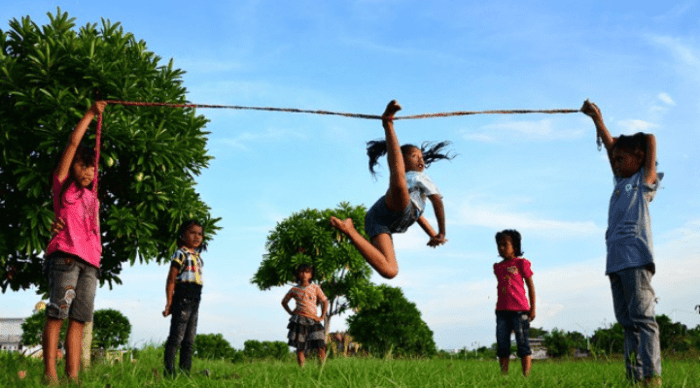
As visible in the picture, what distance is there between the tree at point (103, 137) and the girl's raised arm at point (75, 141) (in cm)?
284

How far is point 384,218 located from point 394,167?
678mm

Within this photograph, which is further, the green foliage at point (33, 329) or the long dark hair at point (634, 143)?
the green foliage at point (33, 329)

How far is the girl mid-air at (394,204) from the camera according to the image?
16.6 feet

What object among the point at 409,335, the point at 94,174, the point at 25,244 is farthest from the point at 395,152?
the point at 409,335

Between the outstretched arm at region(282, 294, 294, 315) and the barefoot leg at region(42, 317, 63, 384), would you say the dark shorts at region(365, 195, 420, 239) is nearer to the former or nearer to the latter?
the barefoot leg at region(42, 317, 63, 384)

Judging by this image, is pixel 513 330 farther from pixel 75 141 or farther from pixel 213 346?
pixel 213 346

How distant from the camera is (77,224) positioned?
6.15 m

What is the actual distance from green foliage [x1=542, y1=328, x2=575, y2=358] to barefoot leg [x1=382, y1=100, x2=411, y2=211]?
13737 millimetres

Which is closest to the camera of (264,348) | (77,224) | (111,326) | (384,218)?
(384,218)

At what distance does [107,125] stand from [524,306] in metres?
6.79

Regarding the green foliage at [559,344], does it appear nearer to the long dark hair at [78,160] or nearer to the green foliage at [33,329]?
the long dark hair at [78,160]

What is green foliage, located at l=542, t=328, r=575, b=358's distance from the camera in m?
17.1

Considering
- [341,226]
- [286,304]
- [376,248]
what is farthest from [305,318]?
[341,226]

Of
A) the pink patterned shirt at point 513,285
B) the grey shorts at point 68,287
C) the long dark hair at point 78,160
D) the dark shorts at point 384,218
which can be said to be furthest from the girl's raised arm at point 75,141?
the pink patterned shirt at point 513,285
